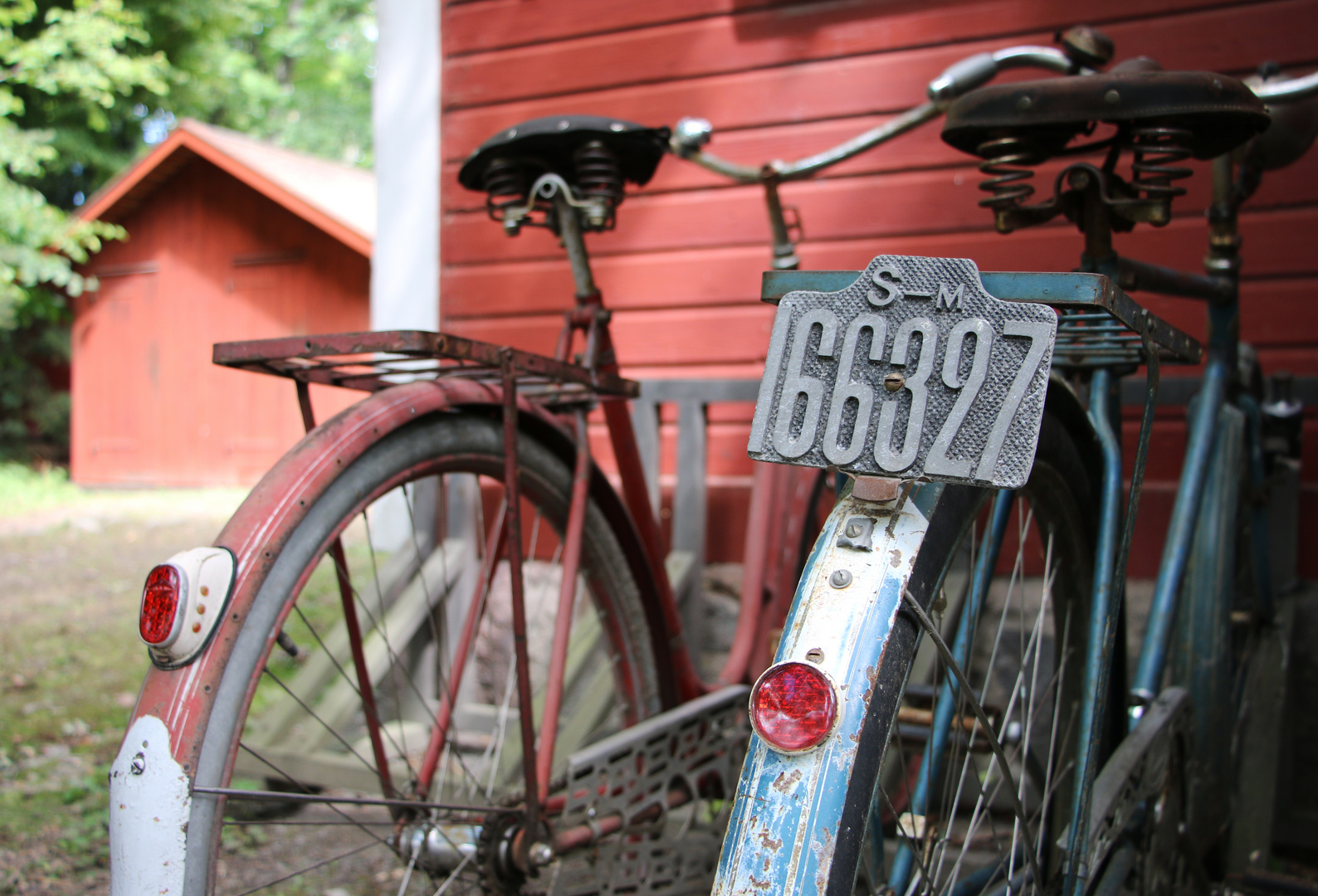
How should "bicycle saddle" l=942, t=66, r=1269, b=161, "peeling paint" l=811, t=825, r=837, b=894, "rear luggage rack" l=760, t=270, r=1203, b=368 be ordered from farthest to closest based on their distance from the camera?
"bicycle saddle" l=942, t=66, r=1269, b=161 → "rear luggage rack" l=760, t=270, r=1203, b=368 → "peeling paint" l=811, t=825, r=837, b=894

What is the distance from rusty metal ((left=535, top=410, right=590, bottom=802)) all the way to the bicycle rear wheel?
0.05 meters

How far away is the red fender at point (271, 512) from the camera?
3.26ft

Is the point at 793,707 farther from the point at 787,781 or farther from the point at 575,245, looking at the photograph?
the point at 575,245

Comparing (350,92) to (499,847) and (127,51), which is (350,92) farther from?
(499,847)

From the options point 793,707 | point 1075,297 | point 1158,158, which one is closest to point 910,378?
point 1075,297

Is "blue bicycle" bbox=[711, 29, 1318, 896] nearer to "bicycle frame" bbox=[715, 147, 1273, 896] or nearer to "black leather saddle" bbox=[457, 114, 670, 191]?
"bicycle frame" bbox=[715, 147, 1273, 896]

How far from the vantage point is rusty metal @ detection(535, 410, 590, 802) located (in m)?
1.48

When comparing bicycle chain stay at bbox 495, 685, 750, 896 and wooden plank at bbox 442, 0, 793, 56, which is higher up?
wooden plank at bbox 442, 0, 793, 56

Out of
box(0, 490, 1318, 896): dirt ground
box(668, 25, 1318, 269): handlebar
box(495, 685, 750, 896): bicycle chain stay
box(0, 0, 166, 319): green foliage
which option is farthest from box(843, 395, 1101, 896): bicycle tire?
box(0, 0, 166, 319): green foliage

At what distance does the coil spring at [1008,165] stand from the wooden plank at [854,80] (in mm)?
1350

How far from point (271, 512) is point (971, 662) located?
0.95 meters

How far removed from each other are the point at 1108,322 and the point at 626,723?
1174 millimetres

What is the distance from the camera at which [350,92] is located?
2114cm

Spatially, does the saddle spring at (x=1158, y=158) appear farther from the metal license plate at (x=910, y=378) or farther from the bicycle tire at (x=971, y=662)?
the metal license plate at (x=910, y=378)
